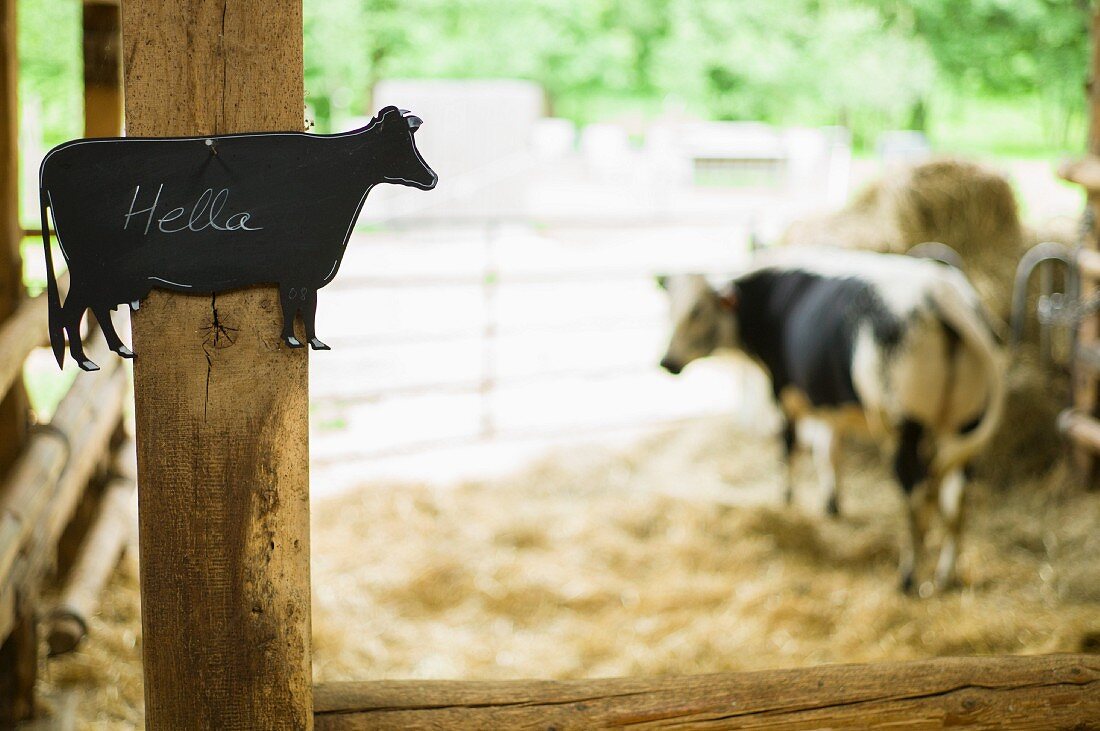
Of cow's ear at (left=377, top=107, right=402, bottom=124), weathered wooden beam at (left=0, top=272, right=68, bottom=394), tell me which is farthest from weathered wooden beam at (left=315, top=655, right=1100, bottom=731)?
weathered wooden beam at (left=0, top=272, right=68, bottom=394)

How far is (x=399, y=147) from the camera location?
1298 millimetres

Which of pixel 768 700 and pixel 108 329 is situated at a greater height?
pixel 108 329

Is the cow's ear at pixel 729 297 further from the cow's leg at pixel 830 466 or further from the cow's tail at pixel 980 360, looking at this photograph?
the cow's tail at pixel 980 360

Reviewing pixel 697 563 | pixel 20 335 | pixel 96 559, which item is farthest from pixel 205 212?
pixel 697 563

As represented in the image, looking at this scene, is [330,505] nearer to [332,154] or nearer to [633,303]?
[332,154]

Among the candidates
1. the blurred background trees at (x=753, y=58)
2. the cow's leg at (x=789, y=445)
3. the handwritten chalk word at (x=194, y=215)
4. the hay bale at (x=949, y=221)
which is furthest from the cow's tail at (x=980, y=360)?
the blurred background trees at (x=753, y=58)

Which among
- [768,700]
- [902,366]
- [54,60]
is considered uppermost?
[54,60]

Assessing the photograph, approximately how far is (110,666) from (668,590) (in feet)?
5.93

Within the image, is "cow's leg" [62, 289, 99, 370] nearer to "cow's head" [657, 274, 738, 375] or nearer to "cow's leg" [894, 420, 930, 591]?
"cow's leg" [894, 420, 930, 591]

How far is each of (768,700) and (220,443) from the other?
2.84ft

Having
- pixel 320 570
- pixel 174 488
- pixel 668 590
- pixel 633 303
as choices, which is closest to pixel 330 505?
pixel 320 570

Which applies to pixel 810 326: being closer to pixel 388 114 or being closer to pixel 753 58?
pixel 388 114

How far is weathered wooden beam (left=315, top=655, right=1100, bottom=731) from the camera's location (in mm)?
1489

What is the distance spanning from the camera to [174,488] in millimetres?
1310
